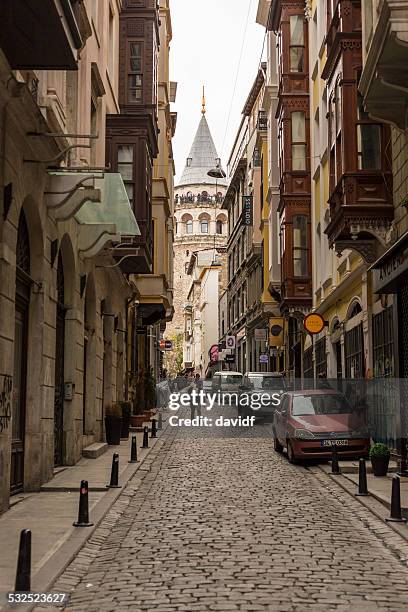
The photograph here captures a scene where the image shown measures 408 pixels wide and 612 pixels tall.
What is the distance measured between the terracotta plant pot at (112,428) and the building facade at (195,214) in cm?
11920

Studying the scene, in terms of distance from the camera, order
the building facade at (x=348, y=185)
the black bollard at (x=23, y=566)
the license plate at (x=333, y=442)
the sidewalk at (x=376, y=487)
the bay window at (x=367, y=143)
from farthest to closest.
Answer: the bay window at (x=367, y=143) → the license plate at (x=333, y=442) → the building facade at (x=348, y=185) → the sidewalk at (x=376, y=487) → the black bollard at (x=23, y=566)

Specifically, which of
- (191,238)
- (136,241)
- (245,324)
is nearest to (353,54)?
(136,241)

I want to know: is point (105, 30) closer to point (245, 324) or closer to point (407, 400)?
point (407, 400)

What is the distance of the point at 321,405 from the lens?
1950 centimetres

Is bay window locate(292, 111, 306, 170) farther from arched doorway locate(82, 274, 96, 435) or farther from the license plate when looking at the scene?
the license plate

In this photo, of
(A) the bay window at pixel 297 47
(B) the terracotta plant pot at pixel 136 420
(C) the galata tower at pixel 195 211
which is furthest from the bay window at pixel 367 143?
(C) the galata tower at pixel 195 211

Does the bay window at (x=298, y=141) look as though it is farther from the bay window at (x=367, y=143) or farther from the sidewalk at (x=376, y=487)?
the sidewalk at (x=376, y=487)

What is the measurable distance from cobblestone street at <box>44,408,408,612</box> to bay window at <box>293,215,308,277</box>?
19139 mm

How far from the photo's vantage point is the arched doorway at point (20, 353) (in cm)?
1359

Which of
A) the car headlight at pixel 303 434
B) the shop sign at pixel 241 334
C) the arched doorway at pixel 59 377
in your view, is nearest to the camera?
the arched doorway at pixel 59 377

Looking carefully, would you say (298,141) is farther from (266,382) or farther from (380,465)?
(380,465)

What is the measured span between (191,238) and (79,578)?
13758 cm

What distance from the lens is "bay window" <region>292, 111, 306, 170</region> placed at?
35.3 m


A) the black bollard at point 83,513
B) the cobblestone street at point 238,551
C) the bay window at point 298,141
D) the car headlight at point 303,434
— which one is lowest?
the cobblestone street at point 238,551
